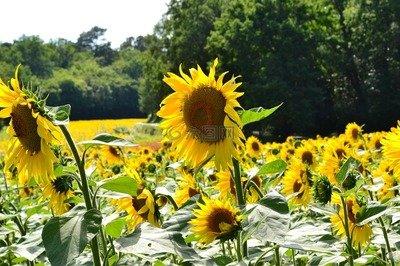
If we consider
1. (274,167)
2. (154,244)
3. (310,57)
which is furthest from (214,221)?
(310,57)

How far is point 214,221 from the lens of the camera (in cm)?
225

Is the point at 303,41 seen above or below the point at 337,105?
above

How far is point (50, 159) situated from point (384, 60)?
98.7 feet

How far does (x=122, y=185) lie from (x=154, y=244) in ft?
0.82

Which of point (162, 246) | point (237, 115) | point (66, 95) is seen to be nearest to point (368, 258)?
point (237, 115)

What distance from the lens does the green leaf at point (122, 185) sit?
1.96m

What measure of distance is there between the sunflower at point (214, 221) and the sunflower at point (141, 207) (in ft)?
1.09

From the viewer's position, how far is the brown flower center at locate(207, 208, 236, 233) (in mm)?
2244

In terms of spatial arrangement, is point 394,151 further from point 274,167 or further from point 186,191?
point 186,191

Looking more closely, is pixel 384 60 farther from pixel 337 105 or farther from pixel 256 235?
pixel 256 235

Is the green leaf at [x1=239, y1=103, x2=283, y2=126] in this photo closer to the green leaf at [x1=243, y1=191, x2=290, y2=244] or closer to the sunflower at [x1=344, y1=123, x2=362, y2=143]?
the green leaf at [x1=243, y1=191, x2=290, y2=244]

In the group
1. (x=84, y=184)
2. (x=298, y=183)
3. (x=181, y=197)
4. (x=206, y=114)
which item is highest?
(x=206, y=114)

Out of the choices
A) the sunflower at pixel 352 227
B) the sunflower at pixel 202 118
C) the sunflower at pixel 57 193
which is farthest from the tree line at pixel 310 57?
the sunflower at pixel 202 118

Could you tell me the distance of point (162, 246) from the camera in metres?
1.79
